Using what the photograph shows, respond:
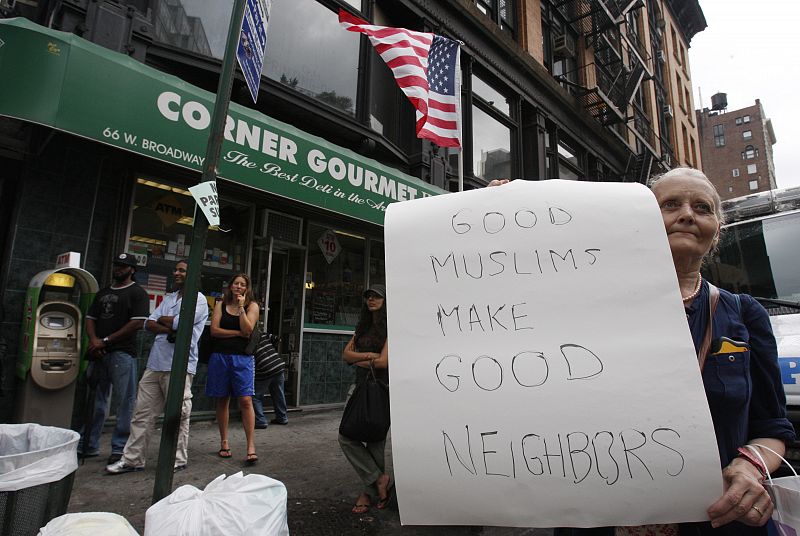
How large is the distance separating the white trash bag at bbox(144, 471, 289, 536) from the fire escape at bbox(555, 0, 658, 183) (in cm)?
1549

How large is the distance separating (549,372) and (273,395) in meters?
6.14

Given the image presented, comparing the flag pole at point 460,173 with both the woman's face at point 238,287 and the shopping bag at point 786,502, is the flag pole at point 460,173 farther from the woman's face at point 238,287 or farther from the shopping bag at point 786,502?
the woman's face at point 238,287

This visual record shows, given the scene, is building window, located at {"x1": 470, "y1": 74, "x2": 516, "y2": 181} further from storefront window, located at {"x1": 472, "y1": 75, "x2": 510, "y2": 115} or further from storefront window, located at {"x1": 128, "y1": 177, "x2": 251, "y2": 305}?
storefront window, located at {"x1": 128, "y1": 177, "x2": 251, "y2": 305}

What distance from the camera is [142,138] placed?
4.68 metres

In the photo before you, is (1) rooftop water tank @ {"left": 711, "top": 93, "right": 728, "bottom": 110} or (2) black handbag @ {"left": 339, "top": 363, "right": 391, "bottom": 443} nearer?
(2) black handbag @ {"left": 339, "top": 363, "right": 391, "bottom": 443}

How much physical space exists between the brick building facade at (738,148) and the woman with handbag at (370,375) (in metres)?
81.5

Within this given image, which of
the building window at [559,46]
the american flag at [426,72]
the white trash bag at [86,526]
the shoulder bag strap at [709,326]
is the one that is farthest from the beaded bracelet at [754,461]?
the building window at [559,46]

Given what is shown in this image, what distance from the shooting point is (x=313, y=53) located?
7.95 m

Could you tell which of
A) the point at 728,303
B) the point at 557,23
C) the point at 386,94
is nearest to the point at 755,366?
the point at 728,303

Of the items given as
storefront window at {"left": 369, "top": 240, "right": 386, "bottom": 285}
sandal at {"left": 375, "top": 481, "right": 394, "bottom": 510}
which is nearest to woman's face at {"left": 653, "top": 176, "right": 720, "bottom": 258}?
sandal at {"left": 375, "top": 481, "right": 394, "bottom": 510}

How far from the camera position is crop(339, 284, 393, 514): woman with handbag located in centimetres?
375

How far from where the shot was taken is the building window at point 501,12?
40.5ft

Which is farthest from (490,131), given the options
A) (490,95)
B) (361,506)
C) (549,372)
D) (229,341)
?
(549,372)

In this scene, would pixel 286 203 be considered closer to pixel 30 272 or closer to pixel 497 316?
pixel 30 272
